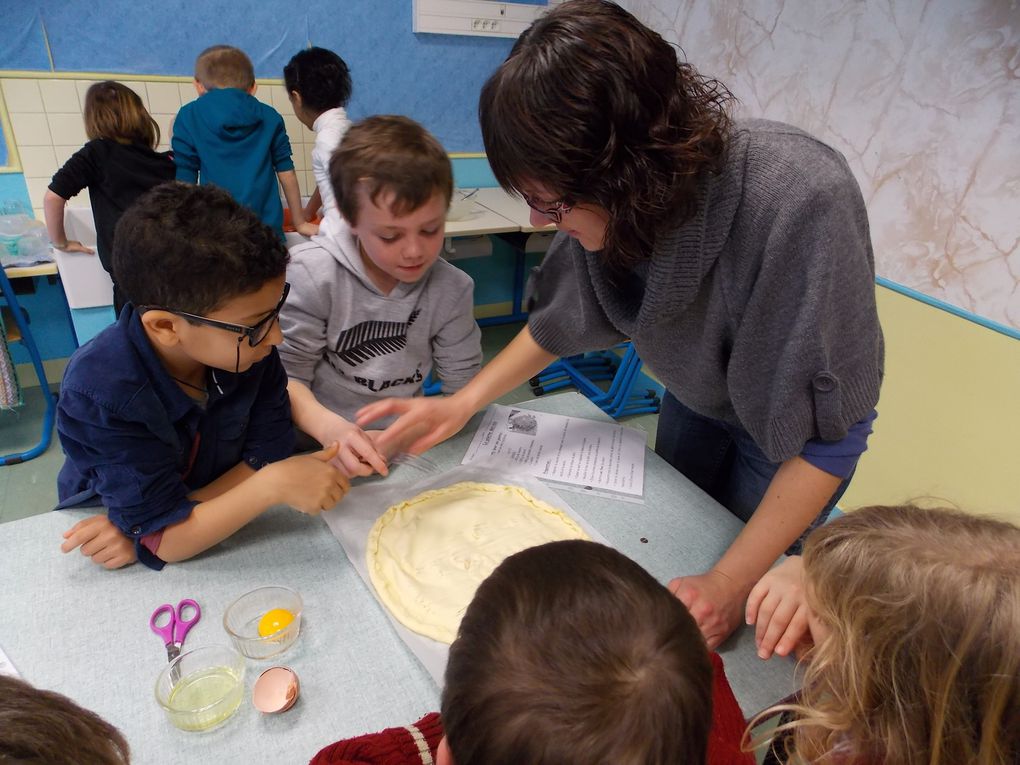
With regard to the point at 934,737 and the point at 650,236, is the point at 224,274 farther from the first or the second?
the point at 934,737

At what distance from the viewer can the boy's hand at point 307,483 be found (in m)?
0.93

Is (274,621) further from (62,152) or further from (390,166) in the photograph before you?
(62,152)

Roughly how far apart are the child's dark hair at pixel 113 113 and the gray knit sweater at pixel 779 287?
2.25 m

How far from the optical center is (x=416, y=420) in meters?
1.14

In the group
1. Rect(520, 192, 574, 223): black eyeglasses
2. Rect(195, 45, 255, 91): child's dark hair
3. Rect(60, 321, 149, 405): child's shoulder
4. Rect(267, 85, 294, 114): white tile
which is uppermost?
Rect(195, 45, 255, 91): child's dark hair

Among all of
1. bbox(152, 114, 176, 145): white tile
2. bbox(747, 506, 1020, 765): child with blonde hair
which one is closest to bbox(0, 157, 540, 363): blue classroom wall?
bbox(152, 114, 176, 145): white tile

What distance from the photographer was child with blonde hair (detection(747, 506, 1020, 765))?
0.47 metres

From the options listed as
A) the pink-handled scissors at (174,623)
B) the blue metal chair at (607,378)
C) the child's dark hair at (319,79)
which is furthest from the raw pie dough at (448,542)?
the child's dark hair at (319,79)

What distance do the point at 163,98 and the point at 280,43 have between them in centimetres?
57

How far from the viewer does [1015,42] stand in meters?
1.67

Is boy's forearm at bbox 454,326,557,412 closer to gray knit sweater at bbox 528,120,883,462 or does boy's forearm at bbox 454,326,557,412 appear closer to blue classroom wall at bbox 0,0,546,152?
gray knit sweater at bbox 528,120,883,462

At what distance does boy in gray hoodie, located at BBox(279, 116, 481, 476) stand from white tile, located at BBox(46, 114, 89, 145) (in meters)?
1.97

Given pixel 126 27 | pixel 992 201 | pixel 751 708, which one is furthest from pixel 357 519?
pixel 126 27

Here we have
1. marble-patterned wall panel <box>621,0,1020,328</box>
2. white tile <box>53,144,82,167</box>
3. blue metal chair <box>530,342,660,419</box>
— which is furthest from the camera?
blue metal chair <box>530,342,660,419</box>
